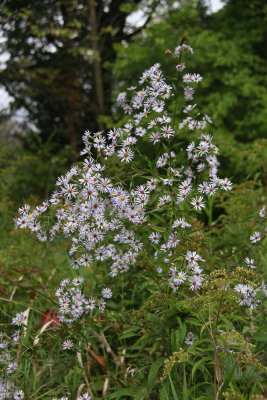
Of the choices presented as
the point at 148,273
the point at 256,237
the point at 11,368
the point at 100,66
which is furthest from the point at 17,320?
the point at 100,66

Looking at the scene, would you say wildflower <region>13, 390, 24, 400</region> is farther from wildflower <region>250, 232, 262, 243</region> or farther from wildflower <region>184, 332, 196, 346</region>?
wildflower <region>250, 232, 262, 243</region>

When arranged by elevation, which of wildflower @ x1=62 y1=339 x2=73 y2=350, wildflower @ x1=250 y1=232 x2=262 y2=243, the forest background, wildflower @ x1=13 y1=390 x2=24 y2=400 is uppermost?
the forest background

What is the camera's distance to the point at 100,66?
7891mm

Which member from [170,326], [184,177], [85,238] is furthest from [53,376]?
[184,177]

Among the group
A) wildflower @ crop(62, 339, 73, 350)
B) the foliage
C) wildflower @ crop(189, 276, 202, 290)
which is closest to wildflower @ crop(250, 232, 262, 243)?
the foliage

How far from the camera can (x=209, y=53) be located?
245 inches

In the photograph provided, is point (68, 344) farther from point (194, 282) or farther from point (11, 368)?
point (194, 282)

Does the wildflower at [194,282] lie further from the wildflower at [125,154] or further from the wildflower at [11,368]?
the wildflower at [11,368]

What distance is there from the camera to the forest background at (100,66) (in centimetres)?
623

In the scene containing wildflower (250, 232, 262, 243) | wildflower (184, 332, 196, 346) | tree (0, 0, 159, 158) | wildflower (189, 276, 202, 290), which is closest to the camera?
wildflower (189, 276, 202, 290)

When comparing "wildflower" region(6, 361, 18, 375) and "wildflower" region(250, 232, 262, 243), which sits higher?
"wildflower" region(250, 232, 262, 243)

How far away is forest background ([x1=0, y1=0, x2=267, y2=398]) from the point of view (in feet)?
20.4

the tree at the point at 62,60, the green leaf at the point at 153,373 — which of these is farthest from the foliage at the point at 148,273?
the tree at the point at 62,60

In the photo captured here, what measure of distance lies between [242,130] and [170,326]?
502 centimetres
